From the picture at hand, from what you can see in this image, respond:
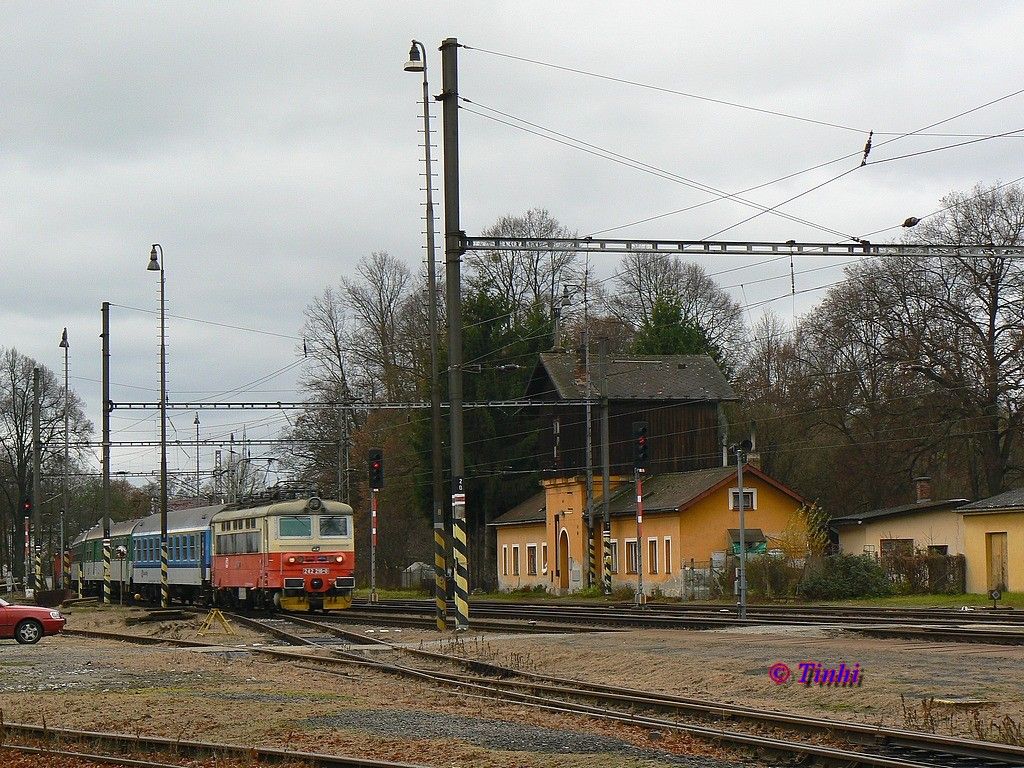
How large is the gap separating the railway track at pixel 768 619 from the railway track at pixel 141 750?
13723 millimetres

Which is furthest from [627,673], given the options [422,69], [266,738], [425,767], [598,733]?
[422,69]

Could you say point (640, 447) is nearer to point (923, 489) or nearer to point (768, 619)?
point (768, 619)

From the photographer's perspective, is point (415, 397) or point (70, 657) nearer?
point (70, 657)

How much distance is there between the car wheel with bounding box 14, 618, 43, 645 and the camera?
29844 mm

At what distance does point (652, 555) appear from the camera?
57062mm

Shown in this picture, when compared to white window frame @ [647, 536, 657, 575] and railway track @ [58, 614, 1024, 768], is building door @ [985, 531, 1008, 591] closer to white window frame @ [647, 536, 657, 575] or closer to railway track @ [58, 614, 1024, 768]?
white window frame @ [647, 536, 657, 575]

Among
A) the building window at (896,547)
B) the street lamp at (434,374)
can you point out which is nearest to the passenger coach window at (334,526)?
the street lamp at (434,374)

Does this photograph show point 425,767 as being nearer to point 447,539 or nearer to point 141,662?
point 141,662

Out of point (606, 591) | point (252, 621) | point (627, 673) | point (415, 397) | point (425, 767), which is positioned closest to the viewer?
point (425, 767)

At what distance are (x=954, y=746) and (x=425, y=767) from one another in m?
4.36

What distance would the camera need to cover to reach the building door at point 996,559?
45.9 m

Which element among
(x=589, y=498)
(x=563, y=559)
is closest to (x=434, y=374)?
(x=589, y=498)

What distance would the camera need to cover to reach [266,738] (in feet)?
45.1

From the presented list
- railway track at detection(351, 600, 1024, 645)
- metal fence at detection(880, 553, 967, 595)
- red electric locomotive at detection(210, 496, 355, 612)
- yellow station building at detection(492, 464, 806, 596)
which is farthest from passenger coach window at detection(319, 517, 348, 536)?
metal fence at detection(880, 553, 967, 595)
